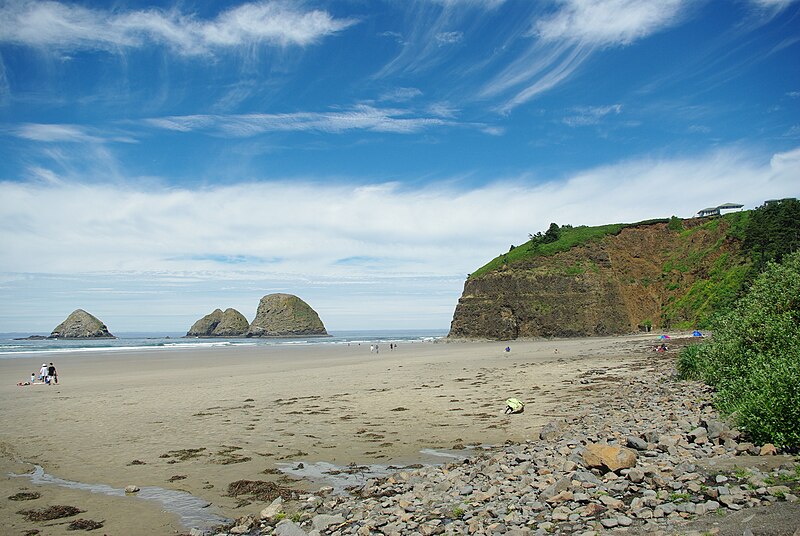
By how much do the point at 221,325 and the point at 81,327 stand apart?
40.1 meters

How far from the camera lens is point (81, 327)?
152250 millimetres

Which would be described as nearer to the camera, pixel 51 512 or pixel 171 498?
pixel 51 512

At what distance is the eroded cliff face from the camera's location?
7306 cm

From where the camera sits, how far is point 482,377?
→ 98.0ft

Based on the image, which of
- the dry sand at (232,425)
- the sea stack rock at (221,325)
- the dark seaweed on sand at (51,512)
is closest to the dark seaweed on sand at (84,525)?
the dry sand at (232,425)

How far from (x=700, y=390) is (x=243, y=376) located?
28.5 m

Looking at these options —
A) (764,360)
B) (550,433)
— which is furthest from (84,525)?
(764,360)

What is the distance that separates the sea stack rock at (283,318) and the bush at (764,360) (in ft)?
501

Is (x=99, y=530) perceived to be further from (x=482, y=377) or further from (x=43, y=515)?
(x=482, y=377)

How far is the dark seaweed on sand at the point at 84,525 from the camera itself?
28.7 feet

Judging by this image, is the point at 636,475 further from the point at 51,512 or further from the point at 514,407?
the point at 514,407

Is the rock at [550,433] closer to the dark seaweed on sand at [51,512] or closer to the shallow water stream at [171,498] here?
the shallow water stream at [171,498]

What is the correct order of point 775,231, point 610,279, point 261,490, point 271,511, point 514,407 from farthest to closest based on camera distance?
point 610,279 < point 775,231 < point 514,407 < point 261,490 < point 271,511

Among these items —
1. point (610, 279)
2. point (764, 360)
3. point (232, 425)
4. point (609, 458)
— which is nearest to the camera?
point (609, 458)
